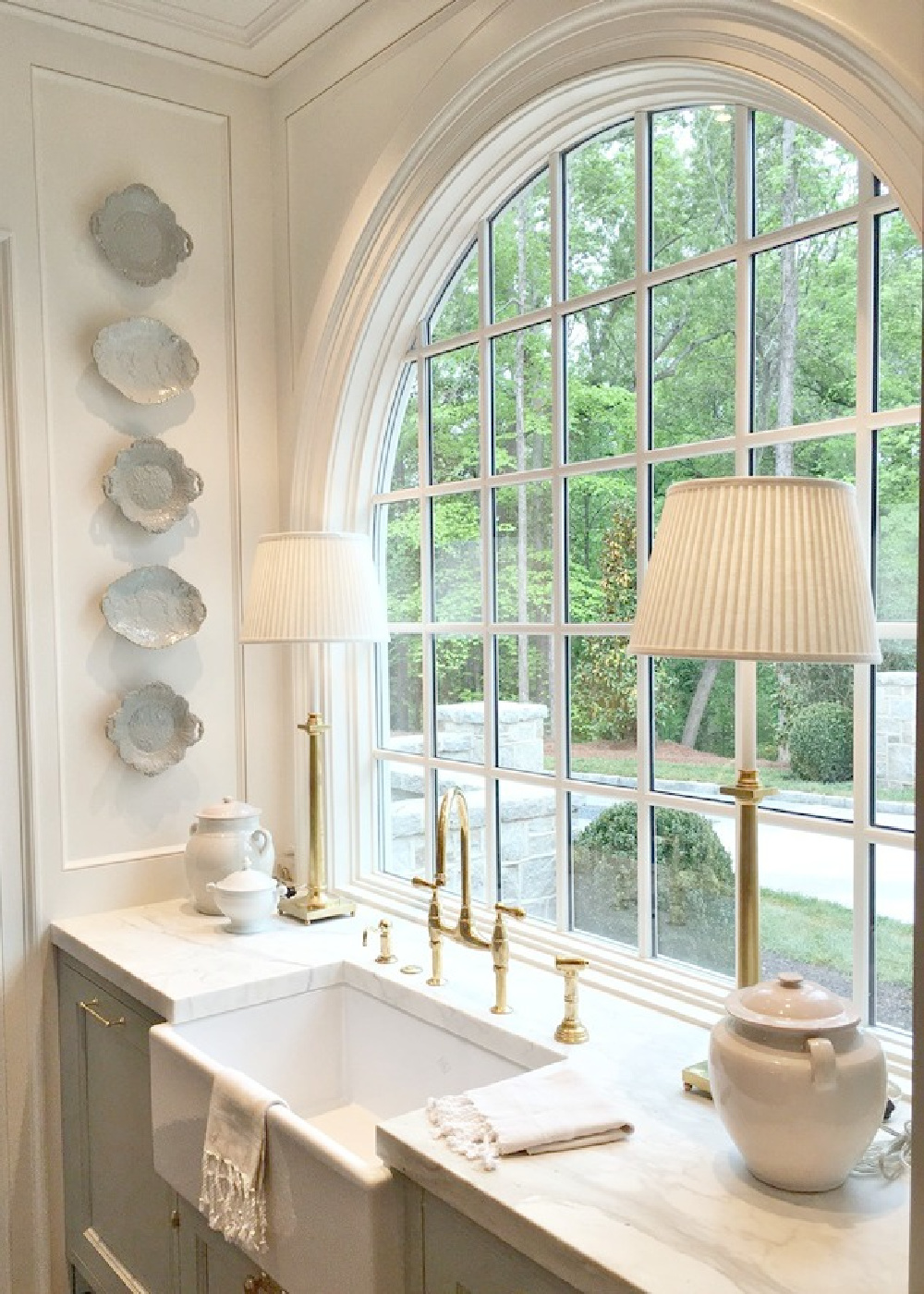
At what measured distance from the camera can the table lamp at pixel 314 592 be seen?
2.31 m

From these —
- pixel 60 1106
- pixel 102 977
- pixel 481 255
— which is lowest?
pixel 60 1106

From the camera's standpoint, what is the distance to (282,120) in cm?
278

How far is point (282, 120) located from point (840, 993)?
238 centimetres

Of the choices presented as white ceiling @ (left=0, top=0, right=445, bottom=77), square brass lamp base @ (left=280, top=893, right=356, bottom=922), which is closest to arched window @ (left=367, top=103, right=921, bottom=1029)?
square brass lamp base @ (left=280, top=893, right=356, bottom=922)

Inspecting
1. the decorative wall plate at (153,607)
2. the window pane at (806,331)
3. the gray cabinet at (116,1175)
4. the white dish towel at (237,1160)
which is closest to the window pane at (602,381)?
the window pane at (806,331)

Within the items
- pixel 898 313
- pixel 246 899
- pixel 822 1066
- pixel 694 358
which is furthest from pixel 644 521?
pixel 246 899

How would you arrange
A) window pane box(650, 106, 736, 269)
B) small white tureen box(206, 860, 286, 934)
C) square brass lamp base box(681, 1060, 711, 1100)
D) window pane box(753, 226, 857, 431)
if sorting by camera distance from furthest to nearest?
small white tureen box(206, 860, 286, 934)
window pane box(650, 106, 736, 269)
window pane box(753, 226, 857, 431)
square brass lamp base box(681, 1060, 711, 1100)

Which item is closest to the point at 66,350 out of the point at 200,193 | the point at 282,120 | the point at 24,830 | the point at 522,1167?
the point at 200,193

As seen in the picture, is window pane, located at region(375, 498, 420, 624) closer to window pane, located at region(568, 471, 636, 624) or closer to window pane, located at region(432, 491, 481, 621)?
window pane, located at region(432, 491, 481, 621)

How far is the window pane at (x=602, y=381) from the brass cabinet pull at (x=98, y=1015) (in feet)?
4.78

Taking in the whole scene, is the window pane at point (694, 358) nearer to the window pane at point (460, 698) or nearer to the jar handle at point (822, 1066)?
the window pane at point (460, 698)

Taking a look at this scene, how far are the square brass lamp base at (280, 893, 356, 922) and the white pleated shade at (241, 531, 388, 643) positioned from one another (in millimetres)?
638

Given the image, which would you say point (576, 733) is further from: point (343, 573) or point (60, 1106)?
point (60, 1106)

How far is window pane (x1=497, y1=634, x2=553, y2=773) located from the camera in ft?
7.50
